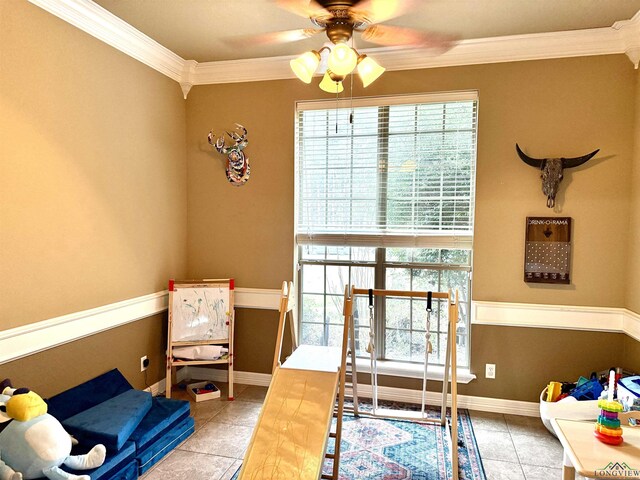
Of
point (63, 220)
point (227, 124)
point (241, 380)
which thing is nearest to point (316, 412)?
point (241, 380)

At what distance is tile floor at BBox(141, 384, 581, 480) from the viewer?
2.46 metres

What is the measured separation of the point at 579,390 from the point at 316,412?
1.75 m

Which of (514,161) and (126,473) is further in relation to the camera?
(514,161)

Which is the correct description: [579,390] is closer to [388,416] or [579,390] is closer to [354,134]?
[388,416]

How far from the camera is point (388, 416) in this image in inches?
110

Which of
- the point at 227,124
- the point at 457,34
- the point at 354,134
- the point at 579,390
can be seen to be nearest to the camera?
the point at 579,390

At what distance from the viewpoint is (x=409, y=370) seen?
3.35 m

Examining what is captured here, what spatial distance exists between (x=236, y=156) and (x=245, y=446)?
7.19 ft

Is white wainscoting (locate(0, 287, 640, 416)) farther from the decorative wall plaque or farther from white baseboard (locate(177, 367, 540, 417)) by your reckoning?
the decorative wall plaque

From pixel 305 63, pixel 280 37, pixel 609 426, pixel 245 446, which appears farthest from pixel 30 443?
pixel 609 426

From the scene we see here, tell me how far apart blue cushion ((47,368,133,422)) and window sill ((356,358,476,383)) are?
1782 mm

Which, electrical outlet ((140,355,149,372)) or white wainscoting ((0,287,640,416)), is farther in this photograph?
electrical outlet ((140,355,149,372))

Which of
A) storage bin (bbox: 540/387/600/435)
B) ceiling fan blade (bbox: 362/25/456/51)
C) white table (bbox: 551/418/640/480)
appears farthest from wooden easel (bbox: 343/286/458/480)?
ceiling fan blade (bbox: 362/25/456/51)

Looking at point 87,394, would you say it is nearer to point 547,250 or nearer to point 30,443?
point 30,443
